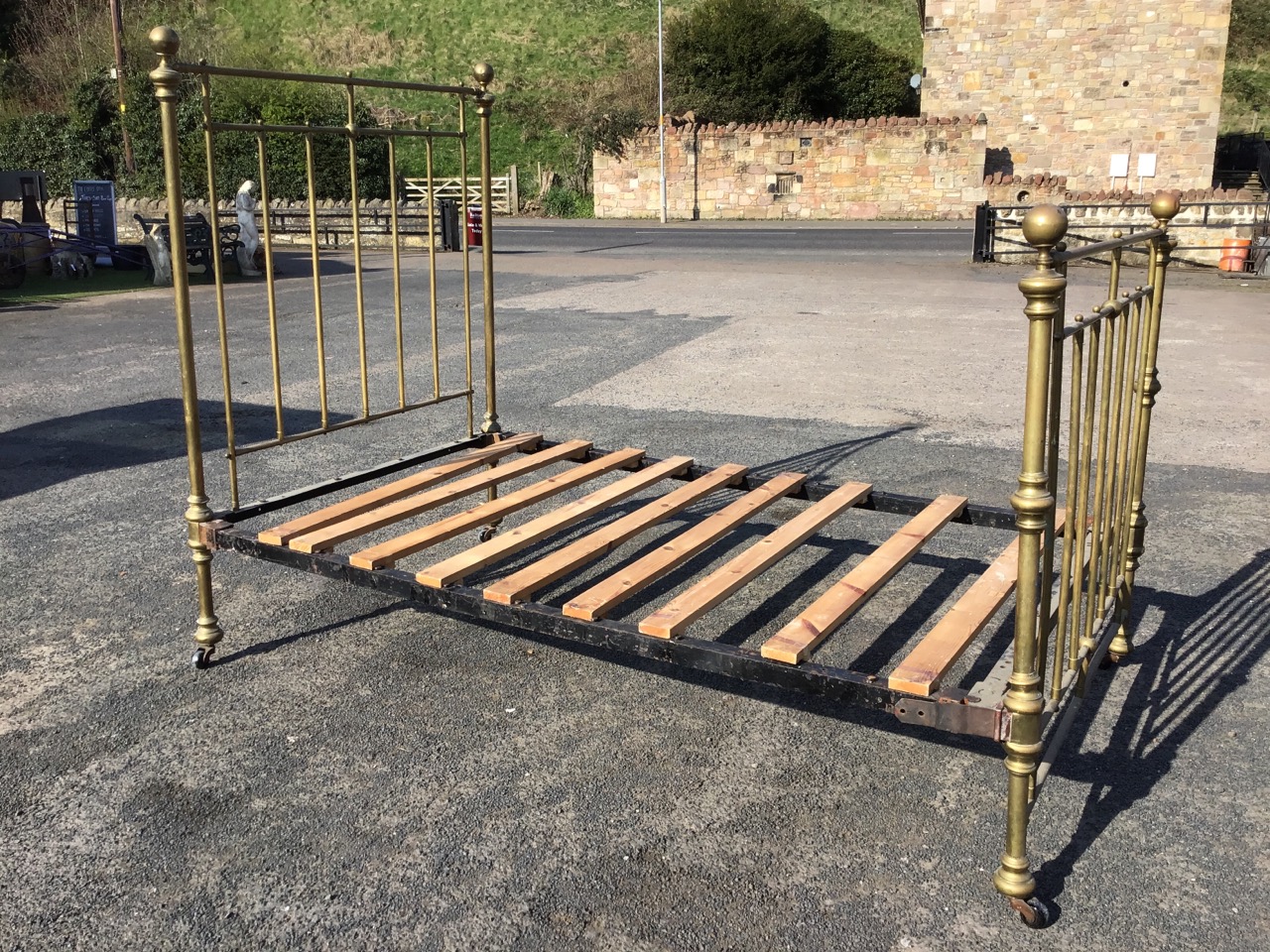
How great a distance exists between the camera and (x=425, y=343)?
11148mm

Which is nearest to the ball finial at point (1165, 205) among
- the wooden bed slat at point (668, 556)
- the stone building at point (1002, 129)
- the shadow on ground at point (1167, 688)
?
the shadow on ground at point (1167, 688)

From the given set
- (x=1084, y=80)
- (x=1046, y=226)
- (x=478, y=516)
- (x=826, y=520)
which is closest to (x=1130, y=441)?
(x=826, y=520)

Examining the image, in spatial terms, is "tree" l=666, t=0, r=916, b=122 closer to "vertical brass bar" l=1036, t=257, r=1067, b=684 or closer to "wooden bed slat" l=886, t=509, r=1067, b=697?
"wooden bed slat" l=886, t=509, r=1067, b=697

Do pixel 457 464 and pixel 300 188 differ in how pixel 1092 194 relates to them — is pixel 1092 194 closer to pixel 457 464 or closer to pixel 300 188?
pixel 457 464

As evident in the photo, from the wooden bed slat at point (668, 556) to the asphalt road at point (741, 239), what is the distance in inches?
652

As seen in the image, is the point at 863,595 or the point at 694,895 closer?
the point at 694,895

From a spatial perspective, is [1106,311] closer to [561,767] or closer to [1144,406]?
[1144,406]

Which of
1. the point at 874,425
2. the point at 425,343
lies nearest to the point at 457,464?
the point at 874,425

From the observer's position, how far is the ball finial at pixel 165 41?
3.49m

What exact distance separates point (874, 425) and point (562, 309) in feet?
22.3

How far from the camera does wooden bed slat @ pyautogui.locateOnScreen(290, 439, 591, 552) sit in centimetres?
385

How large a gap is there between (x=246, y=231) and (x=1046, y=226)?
17.5 metres

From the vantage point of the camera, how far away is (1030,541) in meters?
2.52

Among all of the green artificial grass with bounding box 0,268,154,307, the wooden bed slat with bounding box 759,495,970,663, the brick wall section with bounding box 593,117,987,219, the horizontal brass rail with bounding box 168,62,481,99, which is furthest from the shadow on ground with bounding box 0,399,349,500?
the brick wall section with bounding box 593,117,987,219
